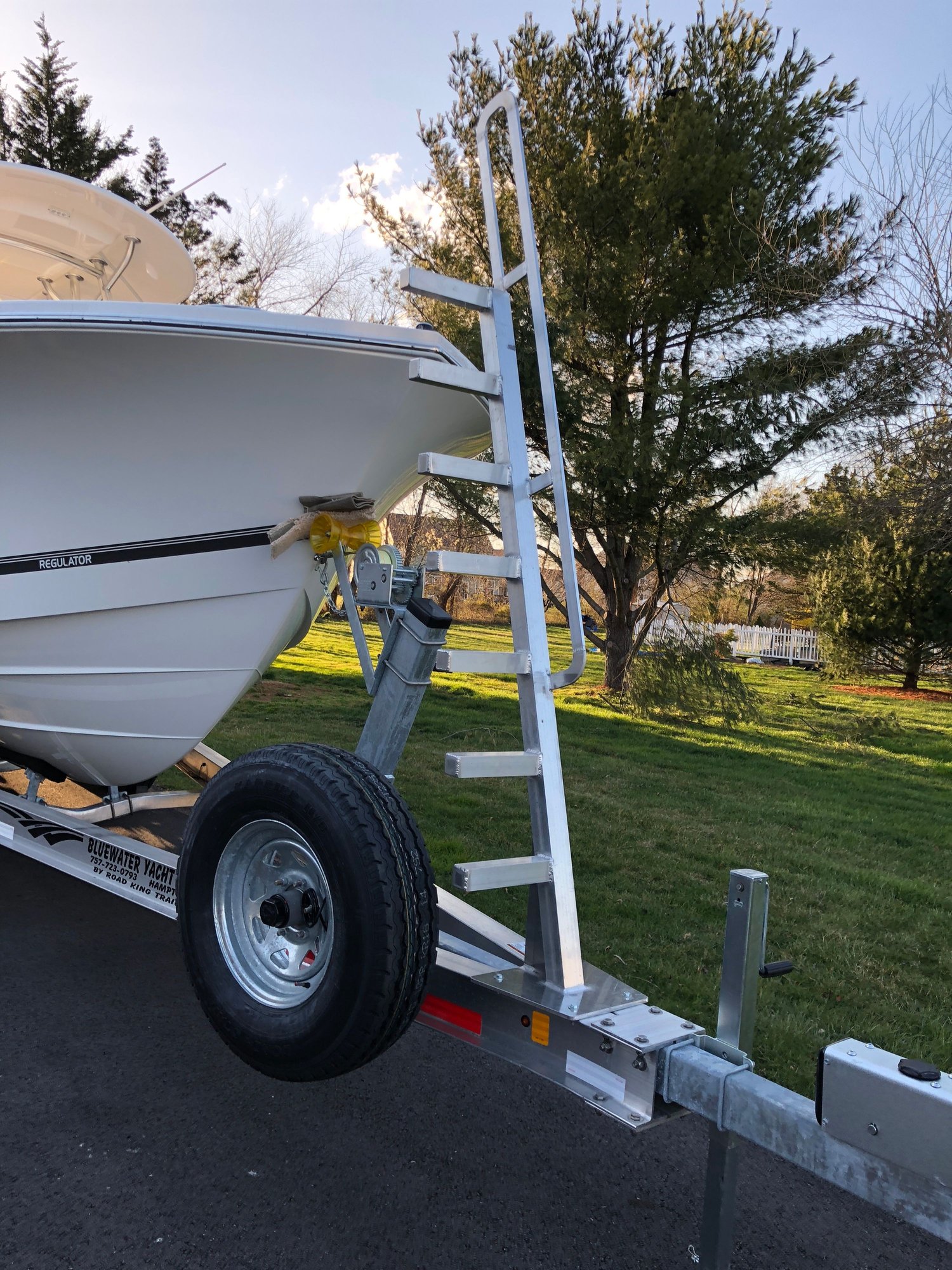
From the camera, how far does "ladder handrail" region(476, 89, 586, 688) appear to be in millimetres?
2521

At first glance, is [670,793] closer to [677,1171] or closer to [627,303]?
[677,1171]

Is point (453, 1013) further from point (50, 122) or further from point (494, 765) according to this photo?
point (50, 122)

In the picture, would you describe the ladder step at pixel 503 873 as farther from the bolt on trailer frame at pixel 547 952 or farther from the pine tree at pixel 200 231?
the pine tree at pixel 200 231

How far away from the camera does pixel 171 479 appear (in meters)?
3.33

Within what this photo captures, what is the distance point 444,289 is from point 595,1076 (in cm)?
185

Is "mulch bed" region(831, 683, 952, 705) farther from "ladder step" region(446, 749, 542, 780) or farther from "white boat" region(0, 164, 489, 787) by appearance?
"ladder step" region(446, 749, 542, 780)

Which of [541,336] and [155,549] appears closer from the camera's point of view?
[541,336]

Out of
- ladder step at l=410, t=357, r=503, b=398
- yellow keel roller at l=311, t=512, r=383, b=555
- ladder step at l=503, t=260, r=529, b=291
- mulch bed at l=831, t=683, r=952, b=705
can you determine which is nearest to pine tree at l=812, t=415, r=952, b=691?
mulch bed at l=831, t=683, r=952, b=705

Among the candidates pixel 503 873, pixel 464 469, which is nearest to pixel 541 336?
pixel 464 469

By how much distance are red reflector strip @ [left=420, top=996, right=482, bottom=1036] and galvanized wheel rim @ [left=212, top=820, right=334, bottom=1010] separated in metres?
0.28

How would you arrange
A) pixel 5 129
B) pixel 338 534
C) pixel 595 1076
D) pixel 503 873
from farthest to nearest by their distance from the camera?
pixel 5 129 → pixel 338 534 → pixel 503 873 → pixel 595 1076

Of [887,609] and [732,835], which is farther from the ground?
[887,609]

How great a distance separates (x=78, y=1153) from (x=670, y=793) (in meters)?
5.12

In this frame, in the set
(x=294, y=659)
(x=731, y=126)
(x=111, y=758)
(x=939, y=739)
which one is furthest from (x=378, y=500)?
(x=294, y=659)
